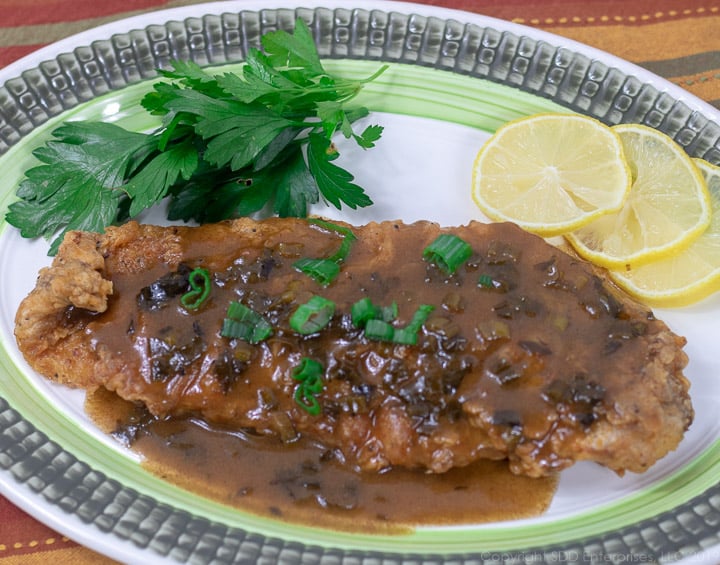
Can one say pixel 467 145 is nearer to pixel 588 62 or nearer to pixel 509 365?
pixel 588 62

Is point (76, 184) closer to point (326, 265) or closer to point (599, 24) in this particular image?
point (326, 265)

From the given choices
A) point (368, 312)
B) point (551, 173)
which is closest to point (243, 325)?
point (368, 312)

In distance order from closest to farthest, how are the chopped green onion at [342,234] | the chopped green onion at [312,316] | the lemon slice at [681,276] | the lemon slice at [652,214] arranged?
the chopped green onion at [312,316], the chopped green onion at [342,234], the lemon slice at [681,276], the lemon slice at [652,214]

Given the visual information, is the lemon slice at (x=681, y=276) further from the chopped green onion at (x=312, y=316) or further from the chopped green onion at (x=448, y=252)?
the chopped green onion at (x=312, y=316)

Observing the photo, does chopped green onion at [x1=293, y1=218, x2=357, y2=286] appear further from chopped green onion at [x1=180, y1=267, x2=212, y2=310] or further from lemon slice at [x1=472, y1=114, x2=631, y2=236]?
lemon slice at [x1=472, y1=114, x2=631, y2=236]

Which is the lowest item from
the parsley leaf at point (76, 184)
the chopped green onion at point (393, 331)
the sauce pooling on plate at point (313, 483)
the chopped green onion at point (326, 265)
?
the sauce pooling on plate at point (313, 483)

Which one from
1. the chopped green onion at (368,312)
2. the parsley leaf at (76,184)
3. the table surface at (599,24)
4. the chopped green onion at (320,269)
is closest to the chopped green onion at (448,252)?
the chopped green onion at (368,312)

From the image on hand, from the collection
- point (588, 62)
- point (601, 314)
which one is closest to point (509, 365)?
point (601, 314)
